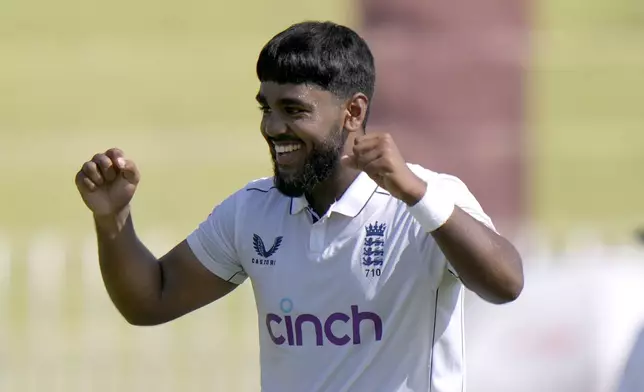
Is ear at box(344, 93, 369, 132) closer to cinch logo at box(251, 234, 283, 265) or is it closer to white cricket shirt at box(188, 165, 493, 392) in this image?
white cricket shirt at box(188, 165, 493, 392)

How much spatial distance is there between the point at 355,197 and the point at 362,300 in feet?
0.92

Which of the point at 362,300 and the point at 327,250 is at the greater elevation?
the point at 327,250

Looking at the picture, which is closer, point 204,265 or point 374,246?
point 374,246

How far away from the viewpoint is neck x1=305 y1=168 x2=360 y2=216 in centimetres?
343

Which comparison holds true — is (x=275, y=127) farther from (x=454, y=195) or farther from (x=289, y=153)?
(x=454, y=195)

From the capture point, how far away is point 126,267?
3473mm

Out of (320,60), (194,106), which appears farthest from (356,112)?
(194,106)

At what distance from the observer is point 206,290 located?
361 centimetres

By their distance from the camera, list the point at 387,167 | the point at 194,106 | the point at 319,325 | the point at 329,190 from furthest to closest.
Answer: the point at 194,106 → the point at 329,190 → the point at 319,325 → the point at 387,167

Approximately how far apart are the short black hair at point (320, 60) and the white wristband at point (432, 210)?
49cm

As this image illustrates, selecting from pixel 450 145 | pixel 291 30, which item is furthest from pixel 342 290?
pixel 450 145

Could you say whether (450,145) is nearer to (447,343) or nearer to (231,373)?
(231,373)

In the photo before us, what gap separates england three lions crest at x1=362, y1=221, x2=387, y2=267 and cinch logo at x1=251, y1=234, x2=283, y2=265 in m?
0.24

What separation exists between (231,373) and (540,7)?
363 centimetres
